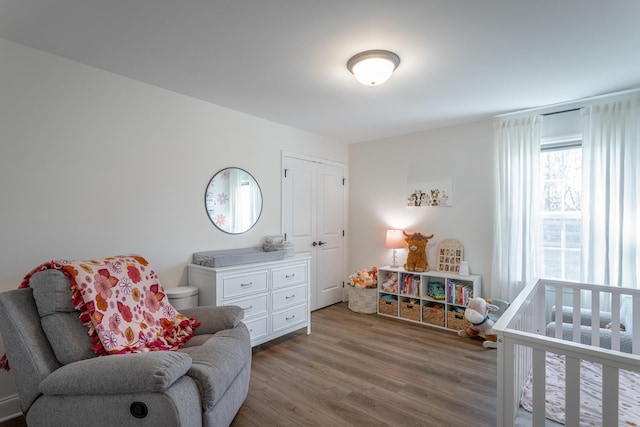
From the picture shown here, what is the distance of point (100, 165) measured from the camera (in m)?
2.39

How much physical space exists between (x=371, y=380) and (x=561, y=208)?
260 cm

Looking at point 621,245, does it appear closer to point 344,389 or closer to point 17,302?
point 344,389

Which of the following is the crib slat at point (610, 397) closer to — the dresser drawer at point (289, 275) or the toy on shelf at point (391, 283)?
the dresser drawer at point (289, 275)

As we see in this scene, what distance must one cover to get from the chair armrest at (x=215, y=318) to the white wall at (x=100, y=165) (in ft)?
2.32

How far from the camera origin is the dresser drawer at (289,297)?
3090 millimetres

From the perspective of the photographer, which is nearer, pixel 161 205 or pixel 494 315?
pixel 161 205

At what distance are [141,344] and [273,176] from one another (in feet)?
7.49

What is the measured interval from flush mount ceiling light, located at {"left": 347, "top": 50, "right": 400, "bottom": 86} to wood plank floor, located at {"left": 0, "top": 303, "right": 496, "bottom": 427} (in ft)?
7.40

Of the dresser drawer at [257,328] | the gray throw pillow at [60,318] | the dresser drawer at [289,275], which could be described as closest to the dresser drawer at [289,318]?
the dresser drawer at [257,328]

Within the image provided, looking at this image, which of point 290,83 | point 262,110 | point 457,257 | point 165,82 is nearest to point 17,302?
point 165,82

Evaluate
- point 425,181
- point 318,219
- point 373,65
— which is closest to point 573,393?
point 373,65

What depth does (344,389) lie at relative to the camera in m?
2.30

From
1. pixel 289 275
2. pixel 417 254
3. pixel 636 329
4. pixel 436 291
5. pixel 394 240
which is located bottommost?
pixel 436 291

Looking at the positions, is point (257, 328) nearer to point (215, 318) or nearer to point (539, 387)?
point (215, 318)
